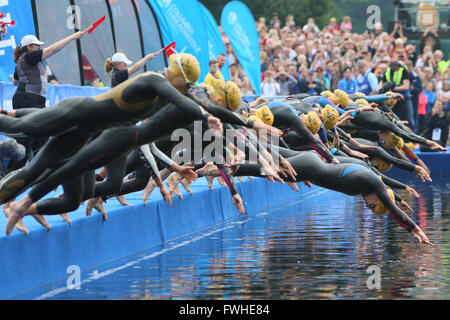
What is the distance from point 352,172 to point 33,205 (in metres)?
4.00

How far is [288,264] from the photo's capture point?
10352 millimetres

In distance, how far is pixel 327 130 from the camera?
1545 centimetres

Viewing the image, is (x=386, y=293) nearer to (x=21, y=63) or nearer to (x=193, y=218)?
(x=193, y=218)

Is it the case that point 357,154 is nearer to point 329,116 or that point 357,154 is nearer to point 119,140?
point 329,116

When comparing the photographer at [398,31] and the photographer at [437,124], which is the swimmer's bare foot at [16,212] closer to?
the photographer at [437,124]

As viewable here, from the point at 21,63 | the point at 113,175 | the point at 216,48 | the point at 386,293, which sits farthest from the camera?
the point at 216,48

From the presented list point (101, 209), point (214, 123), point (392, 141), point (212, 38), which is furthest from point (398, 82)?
point (214, 123)

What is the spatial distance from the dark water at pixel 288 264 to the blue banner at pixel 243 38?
37.1 feet

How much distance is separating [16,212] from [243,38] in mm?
17650

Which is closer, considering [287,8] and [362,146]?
[362,146]

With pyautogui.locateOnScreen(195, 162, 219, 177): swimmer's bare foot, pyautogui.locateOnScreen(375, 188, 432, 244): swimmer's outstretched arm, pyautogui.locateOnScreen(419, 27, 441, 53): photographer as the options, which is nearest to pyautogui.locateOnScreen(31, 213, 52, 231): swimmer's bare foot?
pyautogui.locateOnScreen(195, 162, 219, 177): swimmer's bare foot

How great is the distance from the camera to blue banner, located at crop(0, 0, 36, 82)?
1546cm
